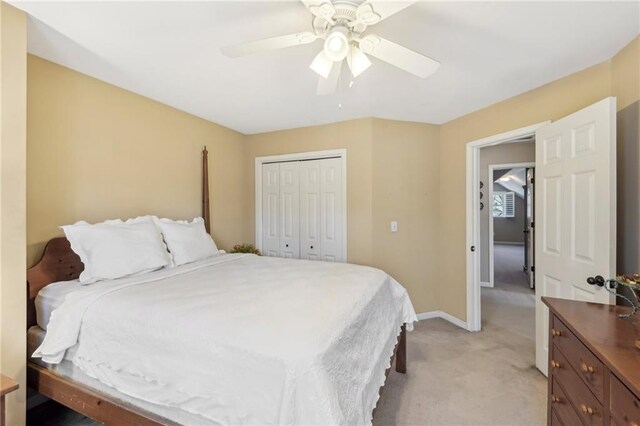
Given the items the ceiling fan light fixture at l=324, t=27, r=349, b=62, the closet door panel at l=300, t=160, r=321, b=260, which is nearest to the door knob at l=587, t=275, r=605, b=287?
the ceiling fan light fixture at l=324, t=27, r=349, b=62

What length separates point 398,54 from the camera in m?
1.40

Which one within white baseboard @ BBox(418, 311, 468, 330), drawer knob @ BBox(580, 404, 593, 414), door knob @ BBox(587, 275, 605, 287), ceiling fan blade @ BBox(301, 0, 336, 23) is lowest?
white baseboard @ BBox(418, 311, 468, 330)

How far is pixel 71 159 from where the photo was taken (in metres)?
2.08

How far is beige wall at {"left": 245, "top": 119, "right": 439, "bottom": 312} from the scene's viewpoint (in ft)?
10.5

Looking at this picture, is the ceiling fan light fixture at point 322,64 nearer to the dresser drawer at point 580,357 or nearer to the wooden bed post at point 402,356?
the dresser drawer at point 580,357

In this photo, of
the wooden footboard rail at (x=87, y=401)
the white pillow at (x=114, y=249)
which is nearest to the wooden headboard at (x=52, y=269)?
the white pillow at (x=114, y=249)

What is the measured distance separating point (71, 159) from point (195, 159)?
1144 mm

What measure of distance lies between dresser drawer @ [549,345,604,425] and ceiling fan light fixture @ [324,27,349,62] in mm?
1768

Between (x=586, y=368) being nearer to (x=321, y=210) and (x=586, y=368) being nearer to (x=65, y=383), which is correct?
(x=65, y=383)

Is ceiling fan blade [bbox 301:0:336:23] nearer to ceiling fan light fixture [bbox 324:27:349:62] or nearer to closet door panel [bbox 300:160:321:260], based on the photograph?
ceiling fan light fixture [bbox 324:27:349:62]

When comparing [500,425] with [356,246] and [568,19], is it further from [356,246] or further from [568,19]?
[568,19]

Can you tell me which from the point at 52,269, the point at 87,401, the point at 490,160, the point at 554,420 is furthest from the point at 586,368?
the point at 490,160

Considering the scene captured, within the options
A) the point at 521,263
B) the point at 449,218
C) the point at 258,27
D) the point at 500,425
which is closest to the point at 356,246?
the point at 449,218

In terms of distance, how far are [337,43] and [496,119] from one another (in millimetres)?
2156
